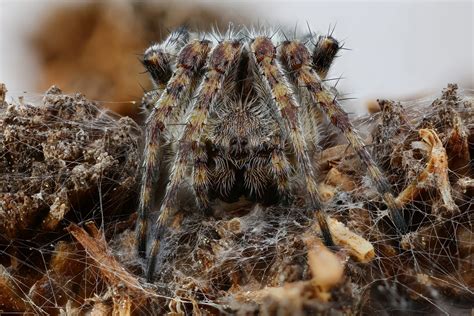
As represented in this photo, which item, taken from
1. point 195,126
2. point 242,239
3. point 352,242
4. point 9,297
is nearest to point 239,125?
point 195,126

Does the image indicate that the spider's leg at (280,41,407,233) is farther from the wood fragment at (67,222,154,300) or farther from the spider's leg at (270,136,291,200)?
the wood fragment at (67,222,154,300)

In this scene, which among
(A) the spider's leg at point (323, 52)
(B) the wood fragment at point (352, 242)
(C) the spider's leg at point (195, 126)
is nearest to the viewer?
(B) the wood fragment at point (352, 242)

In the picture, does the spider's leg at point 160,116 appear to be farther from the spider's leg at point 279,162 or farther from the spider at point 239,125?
the spider's leg at point 279,162

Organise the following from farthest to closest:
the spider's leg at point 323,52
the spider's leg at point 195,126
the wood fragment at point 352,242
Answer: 1. the spider's leg at point 323,52
2. the spider's leg at point 195,126
3. the wood fragment at point 352,242

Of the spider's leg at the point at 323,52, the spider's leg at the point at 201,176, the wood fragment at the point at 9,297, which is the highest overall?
the spider's leg at the point at 323,52

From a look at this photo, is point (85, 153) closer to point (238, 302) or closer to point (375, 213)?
point (238, 302)

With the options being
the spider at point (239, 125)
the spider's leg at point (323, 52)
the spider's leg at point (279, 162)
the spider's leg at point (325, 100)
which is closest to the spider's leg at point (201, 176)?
the spider at point (239, 125)

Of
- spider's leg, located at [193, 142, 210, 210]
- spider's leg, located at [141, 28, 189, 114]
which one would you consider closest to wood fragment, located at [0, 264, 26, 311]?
spider's leg, located at [193, 142, 210, 210]

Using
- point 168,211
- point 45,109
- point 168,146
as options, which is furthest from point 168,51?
point 168,211
